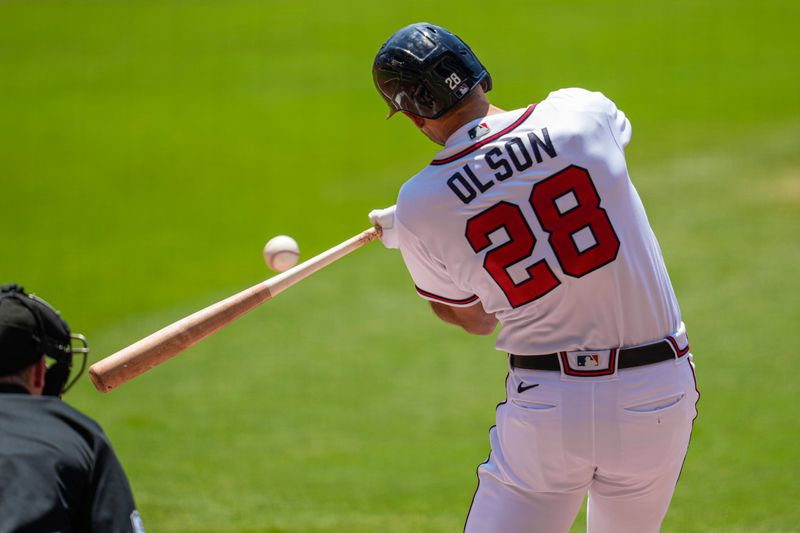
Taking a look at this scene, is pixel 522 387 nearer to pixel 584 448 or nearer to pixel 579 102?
pixel 584 448

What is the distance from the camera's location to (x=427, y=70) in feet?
9.04

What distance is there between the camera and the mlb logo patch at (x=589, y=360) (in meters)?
2.68

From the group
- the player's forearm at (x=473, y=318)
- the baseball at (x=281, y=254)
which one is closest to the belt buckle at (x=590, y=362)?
the player's forearm at (x=473, y=318)

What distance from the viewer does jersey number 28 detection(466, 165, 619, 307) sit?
2.68 m

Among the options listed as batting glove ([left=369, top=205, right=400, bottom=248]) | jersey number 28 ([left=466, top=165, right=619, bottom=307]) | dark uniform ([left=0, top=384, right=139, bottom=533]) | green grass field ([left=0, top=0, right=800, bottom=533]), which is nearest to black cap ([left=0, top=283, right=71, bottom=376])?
dark uniform ([left=0, top=384, right=139, bottom=533])

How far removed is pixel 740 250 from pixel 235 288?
489cm

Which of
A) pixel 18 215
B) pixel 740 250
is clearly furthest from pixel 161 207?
pixel 740 250

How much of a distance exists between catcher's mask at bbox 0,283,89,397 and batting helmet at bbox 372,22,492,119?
121cm

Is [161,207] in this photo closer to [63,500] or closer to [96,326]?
[96,326]

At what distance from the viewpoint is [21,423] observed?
8.52 ft

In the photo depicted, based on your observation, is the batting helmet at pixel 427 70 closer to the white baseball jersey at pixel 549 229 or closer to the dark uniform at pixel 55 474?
the white baseball jersey at pixel 549 229

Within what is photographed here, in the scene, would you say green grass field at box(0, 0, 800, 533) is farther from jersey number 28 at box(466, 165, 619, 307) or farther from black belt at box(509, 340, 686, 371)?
jersey number 28 at box(466, 165, 619, 307)

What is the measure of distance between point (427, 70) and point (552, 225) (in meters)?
0.55

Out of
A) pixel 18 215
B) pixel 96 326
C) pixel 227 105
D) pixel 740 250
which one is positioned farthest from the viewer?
pixel 227 105
